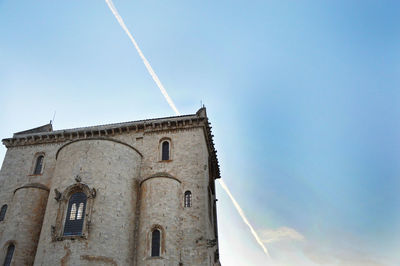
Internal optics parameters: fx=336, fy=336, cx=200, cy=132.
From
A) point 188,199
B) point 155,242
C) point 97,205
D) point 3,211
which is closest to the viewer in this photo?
point 97,205

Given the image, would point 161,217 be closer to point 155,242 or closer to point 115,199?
point 155,242

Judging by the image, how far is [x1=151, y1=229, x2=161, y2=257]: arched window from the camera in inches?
797

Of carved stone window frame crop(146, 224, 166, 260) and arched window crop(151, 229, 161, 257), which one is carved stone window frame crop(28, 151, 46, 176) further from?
arched window crop(151, 229, 161, 257)

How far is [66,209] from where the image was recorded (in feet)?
68.2

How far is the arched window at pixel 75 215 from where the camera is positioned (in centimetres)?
2008

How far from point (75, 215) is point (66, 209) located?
771mm

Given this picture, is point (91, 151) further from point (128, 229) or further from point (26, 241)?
point (26, 241)

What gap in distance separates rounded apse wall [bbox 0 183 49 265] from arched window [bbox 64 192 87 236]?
14.8ft

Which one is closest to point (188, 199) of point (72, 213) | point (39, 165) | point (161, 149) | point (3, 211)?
point (161, 149)

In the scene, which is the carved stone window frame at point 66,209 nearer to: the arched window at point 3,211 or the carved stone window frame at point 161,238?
the carved stone window frame at point 161,238

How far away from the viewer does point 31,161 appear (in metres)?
27.3

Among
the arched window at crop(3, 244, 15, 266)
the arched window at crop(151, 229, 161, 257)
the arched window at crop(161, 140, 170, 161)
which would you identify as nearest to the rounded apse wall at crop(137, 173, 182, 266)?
the arched window at crop(151, 229, 161, 257)

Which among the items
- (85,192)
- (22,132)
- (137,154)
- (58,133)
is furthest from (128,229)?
(22,132)

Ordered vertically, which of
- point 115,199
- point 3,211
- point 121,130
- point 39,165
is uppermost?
point 121,130
